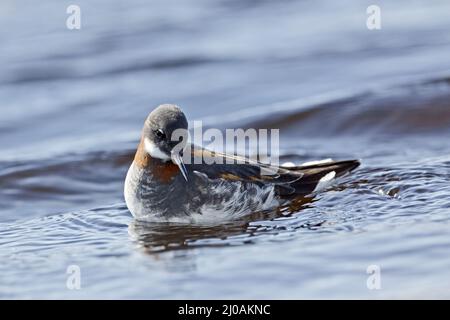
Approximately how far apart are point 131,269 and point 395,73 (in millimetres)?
8238

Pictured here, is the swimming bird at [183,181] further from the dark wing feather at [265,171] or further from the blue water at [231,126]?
the blue water at [231,126]

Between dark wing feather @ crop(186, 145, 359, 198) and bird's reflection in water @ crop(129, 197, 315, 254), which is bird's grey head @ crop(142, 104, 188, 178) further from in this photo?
bird's reflection in water @ crop(129, 197, 315, 254)

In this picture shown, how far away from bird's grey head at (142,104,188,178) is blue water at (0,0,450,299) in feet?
2.41

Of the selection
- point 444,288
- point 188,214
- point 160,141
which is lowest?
point 444,288

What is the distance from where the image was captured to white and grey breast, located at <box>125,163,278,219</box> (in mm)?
9227

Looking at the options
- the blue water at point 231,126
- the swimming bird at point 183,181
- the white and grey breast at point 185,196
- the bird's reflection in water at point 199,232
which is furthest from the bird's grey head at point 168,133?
the blue water at point 231,126

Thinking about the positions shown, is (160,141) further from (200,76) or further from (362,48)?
(362,48)

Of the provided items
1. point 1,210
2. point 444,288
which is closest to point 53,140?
point 1,210

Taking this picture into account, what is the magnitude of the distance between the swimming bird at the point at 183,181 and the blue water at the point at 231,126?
0.72 ft

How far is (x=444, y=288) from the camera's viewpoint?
6867 mm

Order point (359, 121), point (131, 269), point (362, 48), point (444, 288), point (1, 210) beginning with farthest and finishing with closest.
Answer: point (362, 48) < point (359, 121) < point (1, 210) < point (131, 269) < point (444, 288)

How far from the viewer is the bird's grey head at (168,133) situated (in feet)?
29.2

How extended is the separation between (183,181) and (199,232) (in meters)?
0.63

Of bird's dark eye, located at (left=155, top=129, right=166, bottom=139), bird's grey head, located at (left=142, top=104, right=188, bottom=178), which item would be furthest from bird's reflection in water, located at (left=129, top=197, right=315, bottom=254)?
bird's dark eye, located at (left=155, top=129, right=166, bottom=139)
